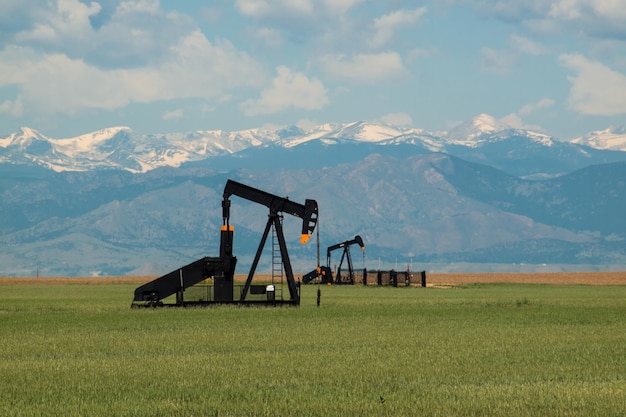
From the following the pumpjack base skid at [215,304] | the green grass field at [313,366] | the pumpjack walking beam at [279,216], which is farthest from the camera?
the pumpjack walking beam at [279,216]

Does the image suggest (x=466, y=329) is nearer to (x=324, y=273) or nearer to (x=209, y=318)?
(x=209, y=318)

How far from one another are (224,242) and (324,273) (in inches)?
2913

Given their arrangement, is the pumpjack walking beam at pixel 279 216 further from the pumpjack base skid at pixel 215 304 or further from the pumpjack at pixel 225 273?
the pumpjack base skid at pixel 215 304

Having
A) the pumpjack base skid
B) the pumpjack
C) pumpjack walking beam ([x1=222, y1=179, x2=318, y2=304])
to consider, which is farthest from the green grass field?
pumpjack walking beam ([x1=222, y1=179, x2=318, y2=304])

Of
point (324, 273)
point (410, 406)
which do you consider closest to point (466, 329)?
point (410, 406)

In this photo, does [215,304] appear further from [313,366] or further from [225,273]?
[313,366]

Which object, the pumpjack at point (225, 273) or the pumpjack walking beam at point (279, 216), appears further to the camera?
the pumpjack walking beam at point (279, 216)

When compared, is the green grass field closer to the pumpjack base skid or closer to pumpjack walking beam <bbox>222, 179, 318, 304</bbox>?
the pumpjack base skid

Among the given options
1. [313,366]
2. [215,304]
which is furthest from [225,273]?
[313,366]

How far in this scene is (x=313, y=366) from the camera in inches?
1172

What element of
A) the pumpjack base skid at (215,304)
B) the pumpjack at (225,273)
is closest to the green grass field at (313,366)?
the pumpjack at (225,273)

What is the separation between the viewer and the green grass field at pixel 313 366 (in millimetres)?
22641

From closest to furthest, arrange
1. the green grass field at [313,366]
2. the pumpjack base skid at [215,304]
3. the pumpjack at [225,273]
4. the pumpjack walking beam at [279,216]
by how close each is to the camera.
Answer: the green grass field at [313,366]
the pumpjack at [225,273]
the pumpjack base skid at [215,304]
the pumpjack walking beam at [279,216]

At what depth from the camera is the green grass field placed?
22641mm
